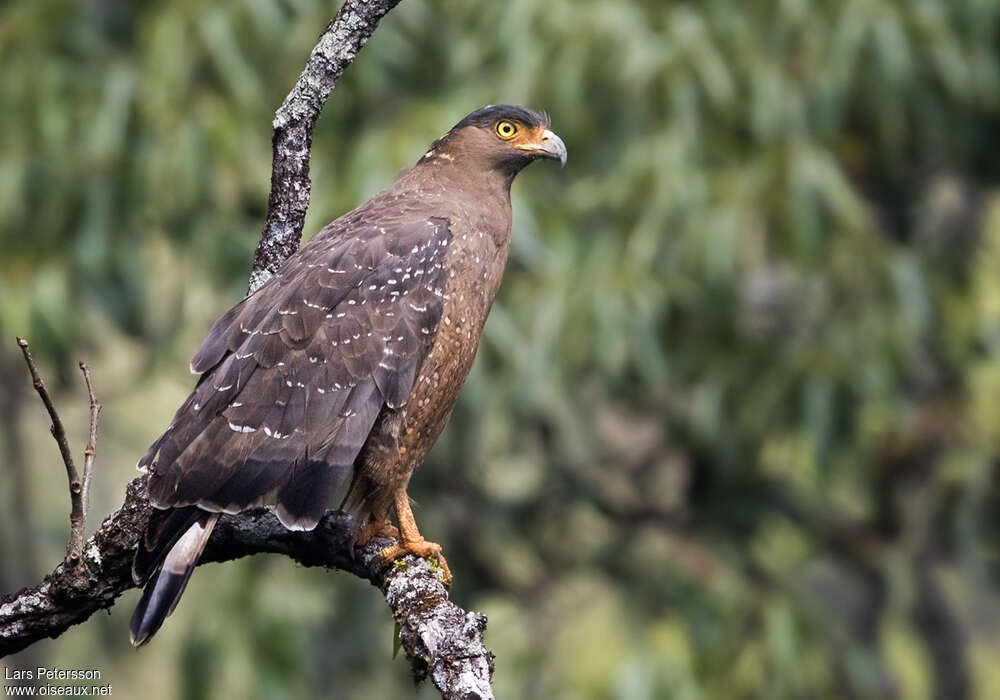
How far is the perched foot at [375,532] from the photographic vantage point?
379 centimetres

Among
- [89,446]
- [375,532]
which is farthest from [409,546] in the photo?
[89,446]

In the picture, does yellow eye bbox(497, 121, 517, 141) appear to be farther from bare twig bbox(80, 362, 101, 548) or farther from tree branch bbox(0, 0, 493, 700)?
bare twig bbox(80, 362, 101, 548)

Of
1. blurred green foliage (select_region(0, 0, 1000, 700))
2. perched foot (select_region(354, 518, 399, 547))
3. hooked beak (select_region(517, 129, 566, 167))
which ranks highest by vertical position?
blurred green foliage (select_region(0, 0, 1000, 700))

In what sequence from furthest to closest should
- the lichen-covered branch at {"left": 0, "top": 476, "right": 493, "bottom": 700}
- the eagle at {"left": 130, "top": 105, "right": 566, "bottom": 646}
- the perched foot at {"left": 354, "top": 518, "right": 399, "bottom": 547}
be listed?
the perched foot at {"left": 354, "top": 518, "right": 399, "bottom": 547} < the eagle at {"left": 130, "top": 105, "right": 566, "bottom": 646} < the lichen-covered branch at {"left": 0, "top": 476, "right": 493, "bottom": 700}

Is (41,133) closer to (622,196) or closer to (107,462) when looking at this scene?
(107,462)

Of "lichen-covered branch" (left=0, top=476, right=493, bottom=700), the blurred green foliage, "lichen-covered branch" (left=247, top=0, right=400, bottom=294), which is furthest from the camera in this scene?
the blurred green foliage

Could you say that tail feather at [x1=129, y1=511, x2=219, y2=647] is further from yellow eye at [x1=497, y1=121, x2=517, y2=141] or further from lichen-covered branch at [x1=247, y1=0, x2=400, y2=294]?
yellow eye at [x1=497, y1=121, x2=517, y2=141]

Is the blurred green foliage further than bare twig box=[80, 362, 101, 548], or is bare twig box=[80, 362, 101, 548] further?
the blurred green foliage

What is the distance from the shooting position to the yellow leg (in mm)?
3623

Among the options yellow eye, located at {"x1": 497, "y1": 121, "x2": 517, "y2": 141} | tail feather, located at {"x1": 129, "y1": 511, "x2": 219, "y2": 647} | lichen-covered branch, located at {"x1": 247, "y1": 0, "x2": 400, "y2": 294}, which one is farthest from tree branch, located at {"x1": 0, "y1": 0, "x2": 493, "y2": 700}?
yellow eye, located at {"x1": 497, "y1": 121, "x2": 517, "y2": 141}

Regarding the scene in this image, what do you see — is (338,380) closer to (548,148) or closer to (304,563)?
(304,563)

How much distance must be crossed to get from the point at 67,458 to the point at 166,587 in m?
0.41

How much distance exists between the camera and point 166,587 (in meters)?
3.28

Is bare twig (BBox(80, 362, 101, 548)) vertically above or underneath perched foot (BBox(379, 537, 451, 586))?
above
